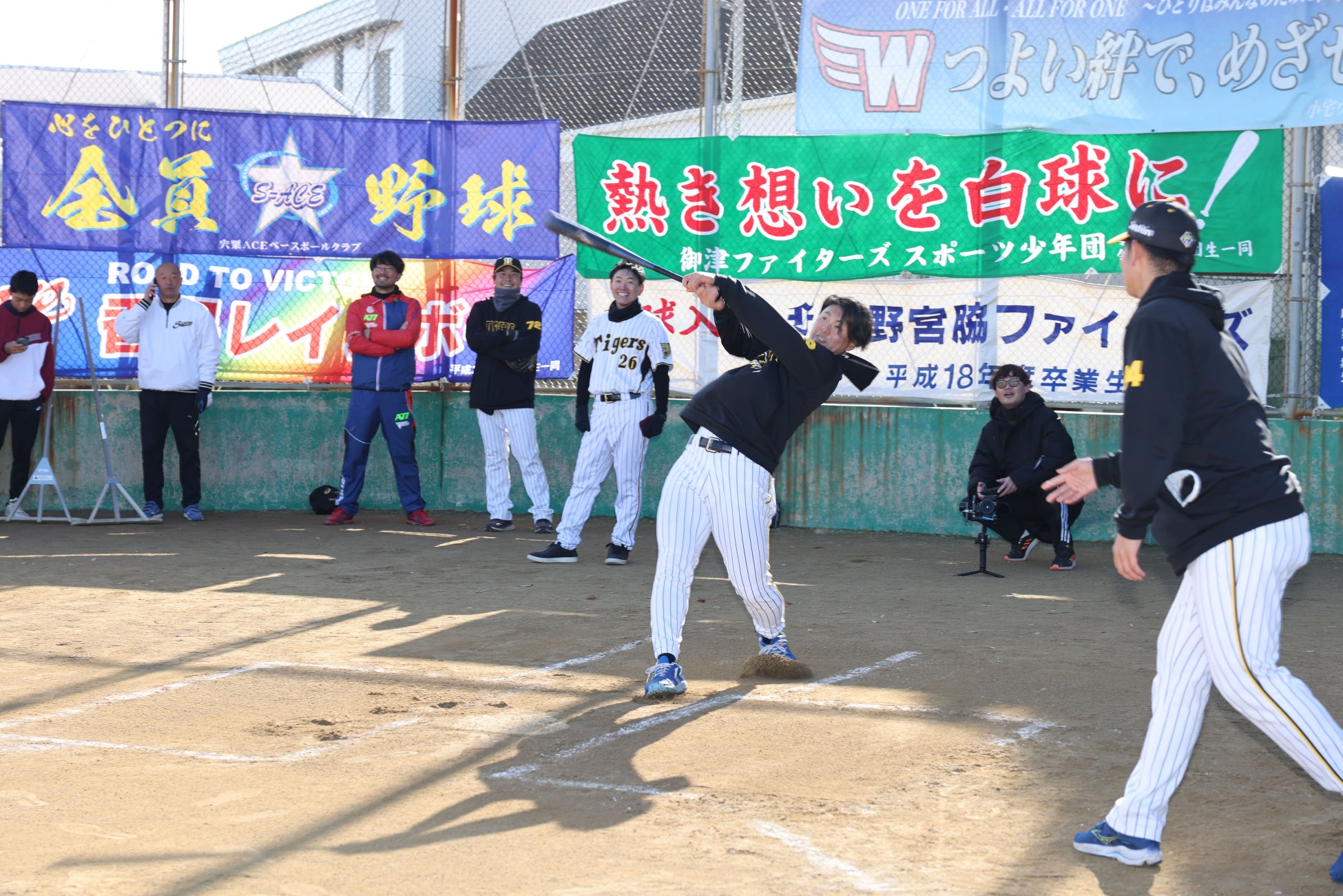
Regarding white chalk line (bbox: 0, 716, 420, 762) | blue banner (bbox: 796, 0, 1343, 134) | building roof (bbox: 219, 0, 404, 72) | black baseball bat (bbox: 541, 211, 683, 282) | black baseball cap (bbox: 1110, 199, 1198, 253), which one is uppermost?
building roof (bbox: 219, 0, 404, 72)

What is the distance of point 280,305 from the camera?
1191cm

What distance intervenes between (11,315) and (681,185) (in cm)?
548

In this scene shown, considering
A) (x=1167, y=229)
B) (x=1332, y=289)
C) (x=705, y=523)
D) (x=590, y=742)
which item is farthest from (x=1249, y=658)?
(x=1332, y=289)

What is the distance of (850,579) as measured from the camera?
9109 mm

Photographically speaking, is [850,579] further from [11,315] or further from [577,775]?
[11,315]

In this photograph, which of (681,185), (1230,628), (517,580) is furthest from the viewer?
(681,185)

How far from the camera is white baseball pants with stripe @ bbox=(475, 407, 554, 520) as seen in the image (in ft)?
35.9

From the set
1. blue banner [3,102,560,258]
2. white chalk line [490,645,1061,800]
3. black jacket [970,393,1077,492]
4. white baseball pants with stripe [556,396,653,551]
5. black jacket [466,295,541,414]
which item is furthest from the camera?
blue banner [3,102,560,258]

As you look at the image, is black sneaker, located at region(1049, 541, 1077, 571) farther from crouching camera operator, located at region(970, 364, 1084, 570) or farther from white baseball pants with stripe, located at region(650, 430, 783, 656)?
white baseball pants with stripe, located at region(650, 430, 783, 656)

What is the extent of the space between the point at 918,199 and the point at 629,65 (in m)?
3.09

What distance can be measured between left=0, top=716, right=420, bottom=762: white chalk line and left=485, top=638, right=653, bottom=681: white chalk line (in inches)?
43.7

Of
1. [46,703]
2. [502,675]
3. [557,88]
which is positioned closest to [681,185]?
[557,88]

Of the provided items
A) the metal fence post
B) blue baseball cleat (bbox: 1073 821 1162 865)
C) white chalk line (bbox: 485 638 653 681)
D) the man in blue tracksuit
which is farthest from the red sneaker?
blue baseball cleat (bbox: 1073 821 1162 865)

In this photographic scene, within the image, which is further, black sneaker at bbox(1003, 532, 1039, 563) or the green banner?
the green banner
